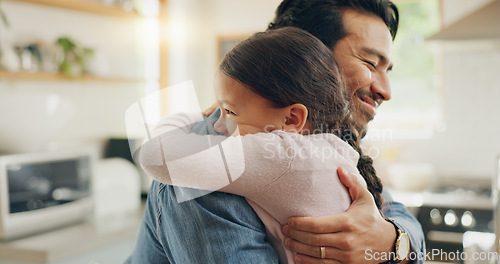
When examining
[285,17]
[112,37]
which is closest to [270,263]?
[285,17]

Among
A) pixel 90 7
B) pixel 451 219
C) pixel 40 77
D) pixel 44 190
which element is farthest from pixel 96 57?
pixel 451 219

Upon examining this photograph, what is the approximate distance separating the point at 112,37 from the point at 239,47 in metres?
2.64

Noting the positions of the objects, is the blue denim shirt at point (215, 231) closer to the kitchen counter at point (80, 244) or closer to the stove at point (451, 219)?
the kitchen counter at point (80, 244)

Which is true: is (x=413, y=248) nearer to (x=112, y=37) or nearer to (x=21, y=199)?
(x=21, y=199)

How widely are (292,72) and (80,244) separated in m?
1.60

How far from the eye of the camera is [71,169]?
222 cm

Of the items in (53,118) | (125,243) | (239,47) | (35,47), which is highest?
(239,47)

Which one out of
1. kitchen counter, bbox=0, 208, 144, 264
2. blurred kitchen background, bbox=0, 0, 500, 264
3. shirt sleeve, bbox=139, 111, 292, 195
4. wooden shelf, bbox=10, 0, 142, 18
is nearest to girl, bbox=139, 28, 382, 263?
shirt sleeve, bbox=139, 111, 292, 195

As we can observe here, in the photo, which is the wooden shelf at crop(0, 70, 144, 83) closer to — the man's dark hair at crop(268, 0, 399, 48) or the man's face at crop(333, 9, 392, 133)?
the man's dark hair at crop(268, 0, 399, 48)

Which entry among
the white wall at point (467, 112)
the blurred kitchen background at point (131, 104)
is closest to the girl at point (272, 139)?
the blurred kitchen background at point (131, 104)

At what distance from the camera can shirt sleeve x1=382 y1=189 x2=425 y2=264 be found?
862 millimetres

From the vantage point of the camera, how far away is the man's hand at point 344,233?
2.21 feet

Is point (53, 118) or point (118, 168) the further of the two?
point (118, 168)

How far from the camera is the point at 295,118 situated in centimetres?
71
